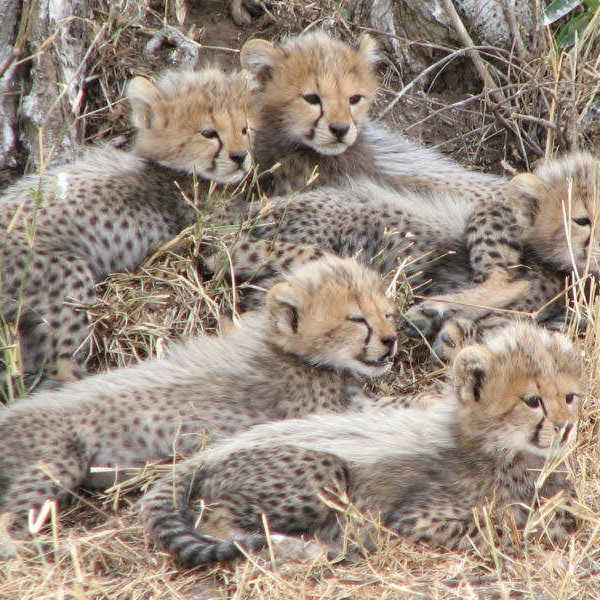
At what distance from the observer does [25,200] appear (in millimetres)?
4215

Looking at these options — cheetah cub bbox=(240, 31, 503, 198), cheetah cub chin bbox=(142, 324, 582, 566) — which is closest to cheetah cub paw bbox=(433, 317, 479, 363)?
cheetah cub chin bbox=(142, 324, 582, 566)

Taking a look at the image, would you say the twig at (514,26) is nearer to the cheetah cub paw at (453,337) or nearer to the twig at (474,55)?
the twig at (474,55)

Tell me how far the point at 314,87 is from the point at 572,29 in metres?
1.61

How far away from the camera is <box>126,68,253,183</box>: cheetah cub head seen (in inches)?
174

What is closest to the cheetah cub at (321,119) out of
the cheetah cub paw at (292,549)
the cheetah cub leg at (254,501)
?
the cheetah cub leg at (254,501)

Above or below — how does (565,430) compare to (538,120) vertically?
below

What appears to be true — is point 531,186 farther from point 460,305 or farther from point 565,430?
point 565,430

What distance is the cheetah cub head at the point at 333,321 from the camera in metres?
3.63

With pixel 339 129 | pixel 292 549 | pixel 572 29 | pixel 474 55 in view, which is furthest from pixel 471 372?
pixel 572 29

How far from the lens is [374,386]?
404 centimetres

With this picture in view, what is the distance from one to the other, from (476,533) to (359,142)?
2468 millimetres

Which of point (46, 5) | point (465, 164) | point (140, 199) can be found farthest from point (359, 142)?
point (46, 5)

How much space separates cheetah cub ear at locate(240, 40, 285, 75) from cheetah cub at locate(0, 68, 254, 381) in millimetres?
174

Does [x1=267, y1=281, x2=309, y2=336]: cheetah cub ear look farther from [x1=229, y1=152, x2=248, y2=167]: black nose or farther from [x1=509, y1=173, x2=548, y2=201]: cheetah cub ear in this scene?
[x1=509, y1=173, x2=548, y2=201]: cheetah cub ear
